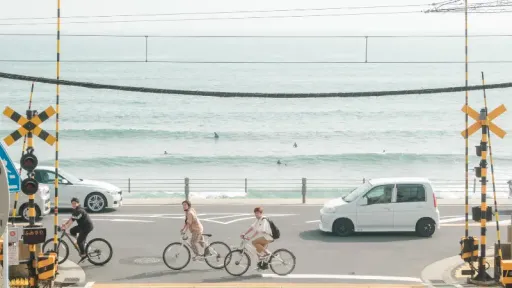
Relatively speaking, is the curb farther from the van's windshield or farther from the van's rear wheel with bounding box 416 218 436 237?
the van's rear wheel with bounding box 416 218 436 237

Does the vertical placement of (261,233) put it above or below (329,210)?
below

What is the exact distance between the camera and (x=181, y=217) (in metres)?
25.9

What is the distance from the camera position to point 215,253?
18.6 m

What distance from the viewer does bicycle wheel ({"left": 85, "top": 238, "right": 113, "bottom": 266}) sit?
19031 mm

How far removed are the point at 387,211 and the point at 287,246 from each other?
3.07 m

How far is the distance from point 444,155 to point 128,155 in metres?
27.3

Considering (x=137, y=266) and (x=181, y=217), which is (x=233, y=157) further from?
(x=137, y=266)

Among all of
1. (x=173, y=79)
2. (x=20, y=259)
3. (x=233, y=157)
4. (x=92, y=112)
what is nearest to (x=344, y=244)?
(x=20, y=259)

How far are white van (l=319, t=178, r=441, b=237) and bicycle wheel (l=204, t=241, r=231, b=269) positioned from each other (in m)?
4.75

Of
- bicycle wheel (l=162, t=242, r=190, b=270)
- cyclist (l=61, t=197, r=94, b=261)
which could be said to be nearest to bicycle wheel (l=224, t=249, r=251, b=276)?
bicycle wheel (l=162, t=242, r=190, b=270)

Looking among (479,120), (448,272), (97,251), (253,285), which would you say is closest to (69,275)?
(97,251)

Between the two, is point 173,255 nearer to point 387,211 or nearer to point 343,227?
point 343,227

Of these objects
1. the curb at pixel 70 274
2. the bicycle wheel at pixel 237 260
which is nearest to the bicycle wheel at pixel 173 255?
the bicycle wheel at pixel 237 260

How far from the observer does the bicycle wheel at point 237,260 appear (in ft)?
59.3
